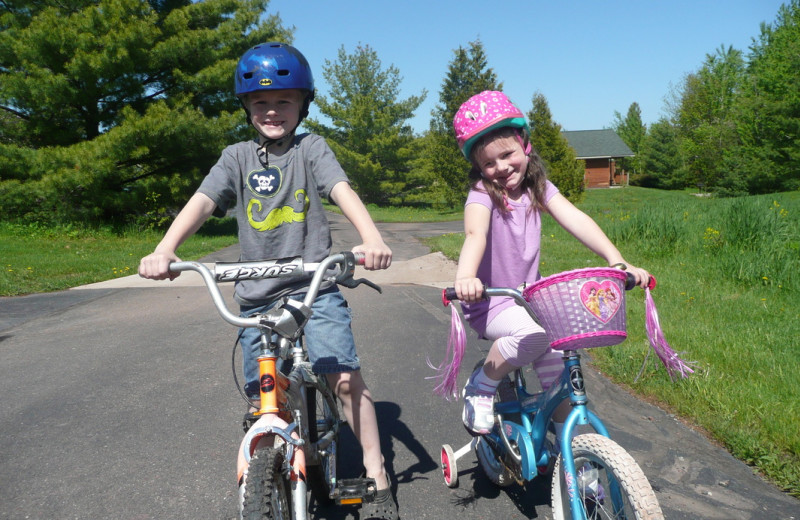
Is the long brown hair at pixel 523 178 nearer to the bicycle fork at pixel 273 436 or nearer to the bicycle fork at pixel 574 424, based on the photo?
the bicycle fork at pixel 574 424

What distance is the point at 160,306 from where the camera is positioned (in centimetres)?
823

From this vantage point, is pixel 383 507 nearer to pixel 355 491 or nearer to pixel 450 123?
pixel 355 491

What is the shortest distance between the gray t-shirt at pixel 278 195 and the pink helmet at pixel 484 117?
0.57 meters

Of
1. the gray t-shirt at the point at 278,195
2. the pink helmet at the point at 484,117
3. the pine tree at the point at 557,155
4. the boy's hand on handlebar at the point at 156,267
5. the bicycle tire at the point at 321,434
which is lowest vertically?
the bicycle tire at the point at 321,434

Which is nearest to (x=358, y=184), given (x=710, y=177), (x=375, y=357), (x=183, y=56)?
(x=183, y=56)

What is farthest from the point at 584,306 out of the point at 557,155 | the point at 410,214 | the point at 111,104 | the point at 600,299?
the point at 557,155

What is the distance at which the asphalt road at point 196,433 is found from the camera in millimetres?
3160

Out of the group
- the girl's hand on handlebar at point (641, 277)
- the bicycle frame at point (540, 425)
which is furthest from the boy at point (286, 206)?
the girl's hand on handlebar at point (641, 277)

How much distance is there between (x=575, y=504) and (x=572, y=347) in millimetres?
528

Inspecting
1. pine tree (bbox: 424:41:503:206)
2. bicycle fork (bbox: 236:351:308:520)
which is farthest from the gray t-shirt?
pine tree (bbox: 424:41:503:206)

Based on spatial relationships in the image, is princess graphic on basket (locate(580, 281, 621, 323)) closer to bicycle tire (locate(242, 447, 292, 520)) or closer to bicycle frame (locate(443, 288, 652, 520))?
bicycle frame (locate(443, 288, 652, 520))

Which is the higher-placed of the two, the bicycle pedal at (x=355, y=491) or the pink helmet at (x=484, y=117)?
the pink helmet at (x=484, y=117)

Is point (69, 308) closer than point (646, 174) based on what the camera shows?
Yes

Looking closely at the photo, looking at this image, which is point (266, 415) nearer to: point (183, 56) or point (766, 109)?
point (183, 56)
